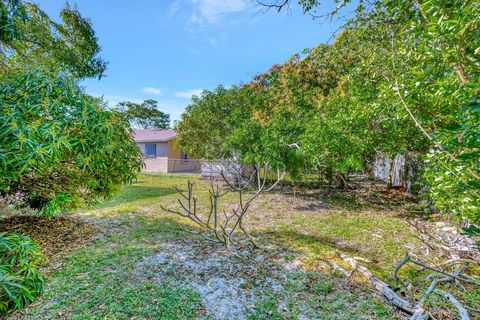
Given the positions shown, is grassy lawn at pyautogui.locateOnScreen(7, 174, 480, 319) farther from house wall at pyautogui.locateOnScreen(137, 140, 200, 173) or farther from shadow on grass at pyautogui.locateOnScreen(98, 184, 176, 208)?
house wall at pyautogui.locateOnScreen(137, 140, 200, 173)

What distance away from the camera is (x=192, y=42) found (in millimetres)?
7371

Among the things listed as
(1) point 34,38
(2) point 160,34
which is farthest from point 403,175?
(1) point 34,38

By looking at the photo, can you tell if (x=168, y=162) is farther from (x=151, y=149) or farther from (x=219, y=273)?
(x=219, y=273)

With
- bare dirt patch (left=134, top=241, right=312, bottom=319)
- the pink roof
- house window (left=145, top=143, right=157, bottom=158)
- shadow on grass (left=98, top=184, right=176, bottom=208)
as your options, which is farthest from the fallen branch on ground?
house window (left=145, top=143, right=157, bottom=158)

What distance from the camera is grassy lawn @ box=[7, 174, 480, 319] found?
2.34 m

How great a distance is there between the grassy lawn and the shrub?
0.46ft

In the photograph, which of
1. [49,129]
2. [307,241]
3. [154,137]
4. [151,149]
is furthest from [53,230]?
[154,137]

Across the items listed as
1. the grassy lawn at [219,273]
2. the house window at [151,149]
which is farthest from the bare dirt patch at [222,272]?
the house window at [151,149]

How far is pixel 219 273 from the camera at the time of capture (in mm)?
3039

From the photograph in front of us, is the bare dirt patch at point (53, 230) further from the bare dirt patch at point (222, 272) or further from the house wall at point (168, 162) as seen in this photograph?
the house wall at point (168, 162)

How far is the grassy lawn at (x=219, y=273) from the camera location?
7.69 ft

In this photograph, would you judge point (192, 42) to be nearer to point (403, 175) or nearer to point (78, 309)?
point (78, 309)

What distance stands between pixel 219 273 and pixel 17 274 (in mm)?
2157

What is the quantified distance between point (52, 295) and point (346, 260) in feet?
12.4
